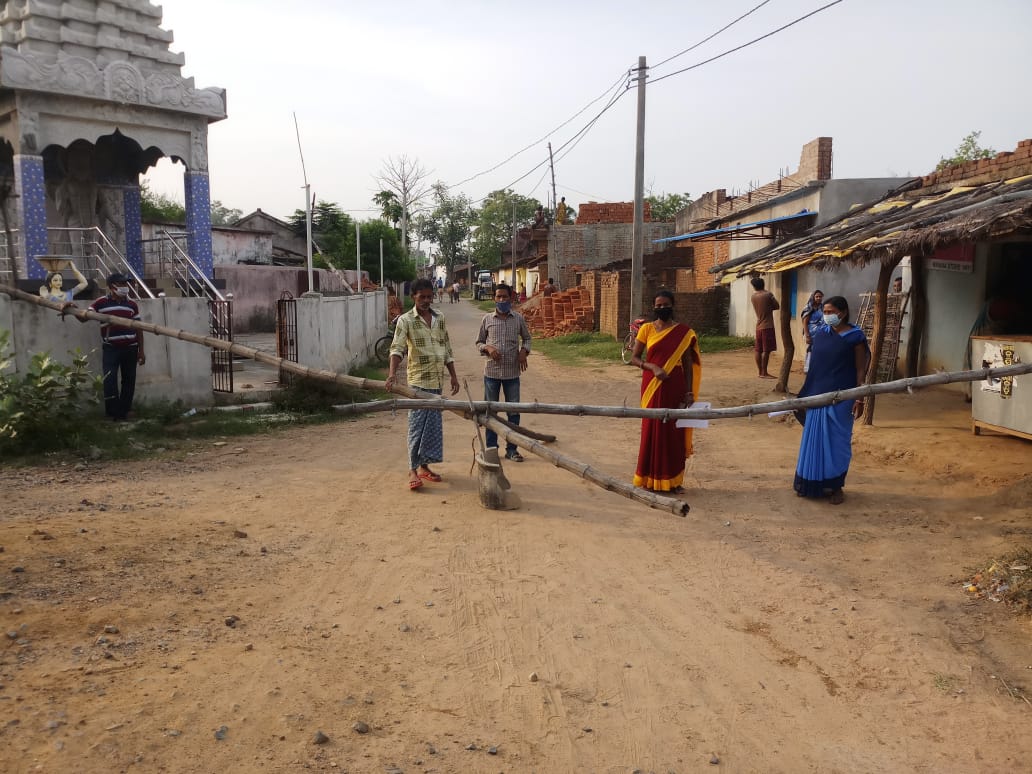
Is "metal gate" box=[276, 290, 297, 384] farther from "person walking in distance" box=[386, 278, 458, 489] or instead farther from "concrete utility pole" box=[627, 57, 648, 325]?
"concrete utility pole" box=[627, 57, 648, 325]

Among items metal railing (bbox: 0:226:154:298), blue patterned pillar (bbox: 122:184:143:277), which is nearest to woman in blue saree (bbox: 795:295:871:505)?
metal railing (bbox: 0:226:154:298)

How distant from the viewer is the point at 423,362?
6.82m

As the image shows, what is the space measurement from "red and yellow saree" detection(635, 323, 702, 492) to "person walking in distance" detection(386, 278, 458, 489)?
173 centimetres

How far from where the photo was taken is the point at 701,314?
66.1ft

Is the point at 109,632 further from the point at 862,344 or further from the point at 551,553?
the point at 862,344

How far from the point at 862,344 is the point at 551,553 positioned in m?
3.10

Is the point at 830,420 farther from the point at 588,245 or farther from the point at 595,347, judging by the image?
the point at 588,245

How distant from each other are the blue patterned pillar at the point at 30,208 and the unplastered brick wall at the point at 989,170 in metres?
13.7

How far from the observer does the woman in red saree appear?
21.3ft

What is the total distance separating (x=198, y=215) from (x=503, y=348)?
990cm

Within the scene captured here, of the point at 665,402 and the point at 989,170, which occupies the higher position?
the point at 989,170

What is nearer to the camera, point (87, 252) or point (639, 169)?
point (87, 252)

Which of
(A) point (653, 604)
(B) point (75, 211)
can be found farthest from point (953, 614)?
(B) point (75, 211)

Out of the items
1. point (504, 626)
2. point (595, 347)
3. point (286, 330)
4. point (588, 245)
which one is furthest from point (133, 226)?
point (588, 245)
